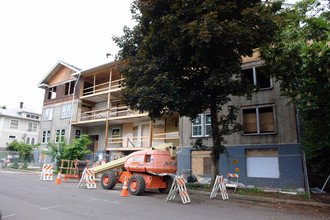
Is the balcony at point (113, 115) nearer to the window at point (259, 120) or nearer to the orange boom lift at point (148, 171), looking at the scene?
the window at point (259, 120)

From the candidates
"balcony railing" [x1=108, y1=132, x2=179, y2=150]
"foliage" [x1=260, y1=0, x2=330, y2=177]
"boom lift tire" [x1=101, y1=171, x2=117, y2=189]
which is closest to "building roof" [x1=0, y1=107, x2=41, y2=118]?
"balcony railing" [x1=108, y1=132, x2=179, y2=150]

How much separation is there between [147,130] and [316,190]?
14.9 metres

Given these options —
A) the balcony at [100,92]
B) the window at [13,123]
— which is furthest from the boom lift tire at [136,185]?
the window at [13,123]

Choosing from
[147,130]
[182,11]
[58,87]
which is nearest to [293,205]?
→ [182,11]

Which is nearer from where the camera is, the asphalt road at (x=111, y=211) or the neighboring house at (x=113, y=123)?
the asphalt road at (x=111, y=211)

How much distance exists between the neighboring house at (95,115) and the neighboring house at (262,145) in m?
6.27

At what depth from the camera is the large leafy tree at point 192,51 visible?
9398mm

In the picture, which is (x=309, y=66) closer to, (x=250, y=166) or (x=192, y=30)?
(x=192, y=30)

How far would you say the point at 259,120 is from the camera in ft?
51.6

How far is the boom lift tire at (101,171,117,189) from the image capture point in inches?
493

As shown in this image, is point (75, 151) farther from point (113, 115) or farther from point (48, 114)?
point (48, 114)

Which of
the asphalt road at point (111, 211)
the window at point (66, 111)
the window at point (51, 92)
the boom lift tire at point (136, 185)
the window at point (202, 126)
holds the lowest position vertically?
the asphalt road at point (111, 211)

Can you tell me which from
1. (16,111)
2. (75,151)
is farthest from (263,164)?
(16,111)

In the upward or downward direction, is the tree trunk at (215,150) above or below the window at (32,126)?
below
